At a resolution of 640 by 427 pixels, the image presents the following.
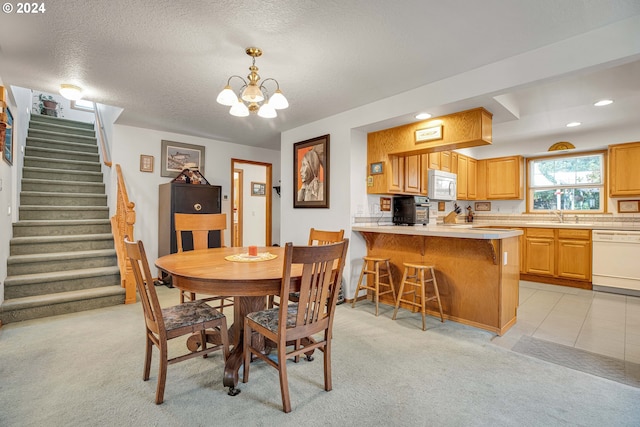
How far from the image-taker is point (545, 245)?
475 centimetres

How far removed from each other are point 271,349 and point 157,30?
2.40 m

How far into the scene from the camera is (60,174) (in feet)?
15.5

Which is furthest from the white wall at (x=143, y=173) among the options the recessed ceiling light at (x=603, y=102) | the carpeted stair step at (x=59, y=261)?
the recessed ceiling light at (x=603, y=102)

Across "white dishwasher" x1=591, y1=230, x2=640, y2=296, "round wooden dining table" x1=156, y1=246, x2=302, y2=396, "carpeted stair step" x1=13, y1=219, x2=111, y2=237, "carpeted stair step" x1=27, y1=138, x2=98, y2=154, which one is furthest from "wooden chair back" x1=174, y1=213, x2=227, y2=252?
"white dishwasher" x1=591, y1=230, x2=640, y2=296

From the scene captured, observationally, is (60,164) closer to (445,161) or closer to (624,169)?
(445,161)

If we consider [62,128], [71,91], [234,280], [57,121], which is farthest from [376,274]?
[57,121]

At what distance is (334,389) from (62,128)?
21.8ft

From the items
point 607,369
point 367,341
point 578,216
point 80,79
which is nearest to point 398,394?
point 367,341

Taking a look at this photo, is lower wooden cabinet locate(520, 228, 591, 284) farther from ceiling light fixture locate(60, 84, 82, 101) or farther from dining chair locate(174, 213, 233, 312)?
Result: ceiling light fixture locate(60, 84, 82, 101)

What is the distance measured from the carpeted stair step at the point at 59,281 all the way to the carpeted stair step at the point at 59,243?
15.1 inches

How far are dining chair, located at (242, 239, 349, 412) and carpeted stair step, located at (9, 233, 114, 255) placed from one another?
3.28 metres

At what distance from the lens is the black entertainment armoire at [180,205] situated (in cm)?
423

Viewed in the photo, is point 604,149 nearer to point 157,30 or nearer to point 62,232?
point 157,30

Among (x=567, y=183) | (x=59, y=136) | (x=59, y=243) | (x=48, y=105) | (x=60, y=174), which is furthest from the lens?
(x=48, y=105)
